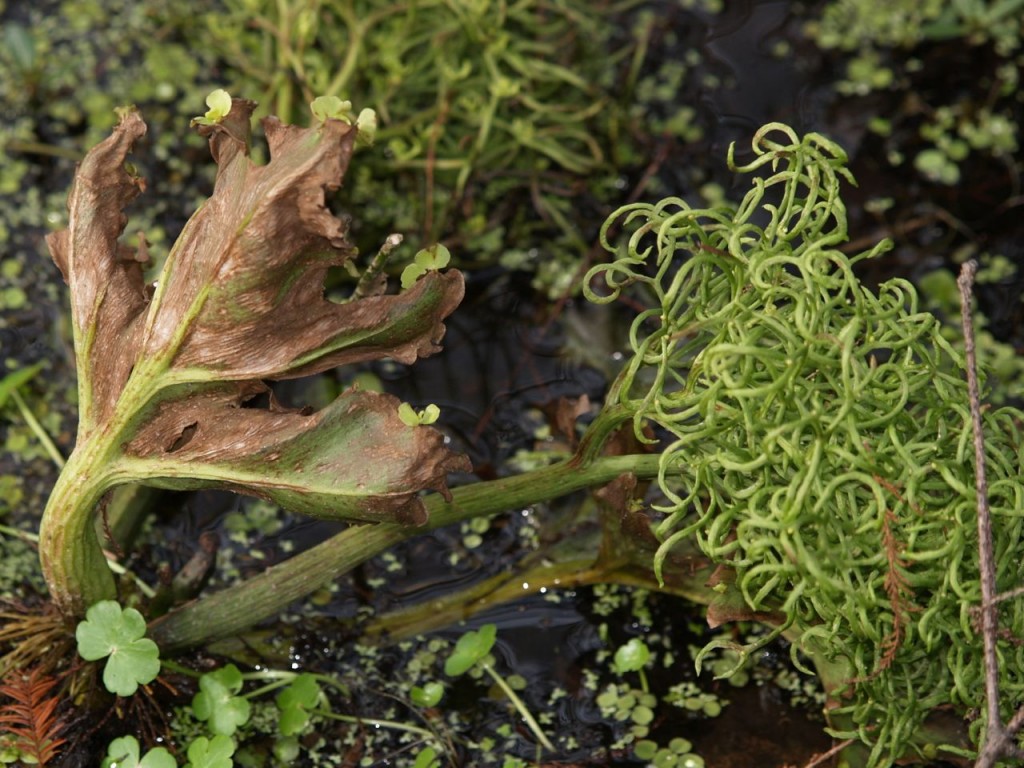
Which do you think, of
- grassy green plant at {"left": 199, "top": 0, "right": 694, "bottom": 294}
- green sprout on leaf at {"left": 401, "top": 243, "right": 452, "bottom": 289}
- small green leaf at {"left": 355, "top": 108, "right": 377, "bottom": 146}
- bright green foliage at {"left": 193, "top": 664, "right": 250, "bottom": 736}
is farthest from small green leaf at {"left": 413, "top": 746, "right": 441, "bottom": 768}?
grassy green plant at {"left": 199, "top": 0, "right": 694, "bottom": 294}

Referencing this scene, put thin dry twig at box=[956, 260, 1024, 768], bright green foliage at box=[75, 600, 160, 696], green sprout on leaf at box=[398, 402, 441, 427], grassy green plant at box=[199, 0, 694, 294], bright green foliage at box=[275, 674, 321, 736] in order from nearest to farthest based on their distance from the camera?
→ thin dry twig at box=[956, 260, 1024, 768], green sprout on leaf at box=[398, 402, 441, 427], bright green foliage at box=[75, 600, 160, 696], bright green foliage at box=[275, 674, 321, 736], grassy green plant at box=[199, 0, 694, 294]

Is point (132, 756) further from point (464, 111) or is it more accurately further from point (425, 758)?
point (464, 111)

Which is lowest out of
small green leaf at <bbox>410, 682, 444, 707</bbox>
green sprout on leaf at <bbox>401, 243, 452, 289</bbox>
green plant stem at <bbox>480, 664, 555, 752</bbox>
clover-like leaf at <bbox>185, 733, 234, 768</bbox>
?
green plant stem at <bbox>480, 664, 555, 752</bbox>

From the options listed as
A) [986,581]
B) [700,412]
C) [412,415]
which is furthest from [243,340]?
[986,581]

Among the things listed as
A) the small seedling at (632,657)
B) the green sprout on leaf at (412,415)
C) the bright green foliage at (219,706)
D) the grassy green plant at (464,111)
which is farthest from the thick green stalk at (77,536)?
the grassy green plant at (464,111)

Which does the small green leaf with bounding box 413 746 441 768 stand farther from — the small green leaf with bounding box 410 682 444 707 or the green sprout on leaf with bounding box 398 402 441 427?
the green sprout on leaf with bounding box 398 402 441 427

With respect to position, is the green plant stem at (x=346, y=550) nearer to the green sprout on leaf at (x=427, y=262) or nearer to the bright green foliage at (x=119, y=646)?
the bright green foliage at (x=119, y=646)

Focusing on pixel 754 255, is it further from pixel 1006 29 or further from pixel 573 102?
pixel 1006 29
